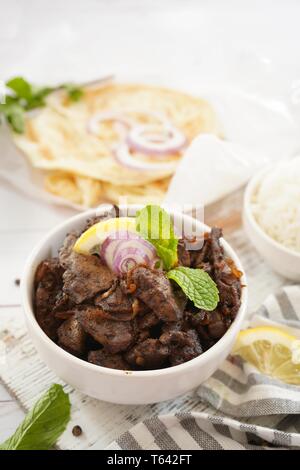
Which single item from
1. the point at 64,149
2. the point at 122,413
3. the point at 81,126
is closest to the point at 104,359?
the point at 122,413

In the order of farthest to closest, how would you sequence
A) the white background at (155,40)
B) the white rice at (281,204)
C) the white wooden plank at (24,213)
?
the white background at (155,40), the white wooden plank at (24,213), the white rice at (281,204)

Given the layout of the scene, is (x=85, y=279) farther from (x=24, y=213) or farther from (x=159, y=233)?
(x=24, y=213)

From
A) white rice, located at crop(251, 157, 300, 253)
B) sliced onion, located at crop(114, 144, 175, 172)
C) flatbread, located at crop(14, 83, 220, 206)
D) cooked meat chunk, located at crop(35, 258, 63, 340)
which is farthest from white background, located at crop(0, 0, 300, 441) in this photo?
cooked meat chunk, located at crop(35, 258, 63, 340)

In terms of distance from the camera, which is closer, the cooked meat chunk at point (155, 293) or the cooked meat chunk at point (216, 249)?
the cooked meat chunk at point (155, 293)

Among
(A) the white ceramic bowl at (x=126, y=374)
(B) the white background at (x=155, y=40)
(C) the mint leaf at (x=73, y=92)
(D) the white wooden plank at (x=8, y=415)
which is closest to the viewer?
(A) the white ceramic bowl at (x=126, y=374)

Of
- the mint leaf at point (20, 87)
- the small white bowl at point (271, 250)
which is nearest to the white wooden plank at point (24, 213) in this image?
the mint leaf at point (20, 87)

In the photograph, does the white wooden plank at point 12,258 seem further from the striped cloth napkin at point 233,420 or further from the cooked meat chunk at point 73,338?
the striped cloth napkin at point 233,420
